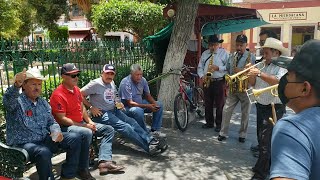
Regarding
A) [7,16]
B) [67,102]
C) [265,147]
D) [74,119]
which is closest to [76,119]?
[74,119]

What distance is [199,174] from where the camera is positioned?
4.55m

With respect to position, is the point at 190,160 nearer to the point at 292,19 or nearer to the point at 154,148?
the point at 154,148

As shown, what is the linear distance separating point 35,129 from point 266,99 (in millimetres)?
2927

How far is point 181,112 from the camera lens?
21.6ft

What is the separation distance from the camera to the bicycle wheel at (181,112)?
6395 mm

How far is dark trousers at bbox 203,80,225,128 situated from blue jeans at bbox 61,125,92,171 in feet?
10.3

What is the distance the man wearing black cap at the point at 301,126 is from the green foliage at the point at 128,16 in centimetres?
1106

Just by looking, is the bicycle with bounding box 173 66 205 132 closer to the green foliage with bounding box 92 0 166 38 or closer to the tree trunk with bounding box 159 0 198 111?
the tree trunk with bounding box 159 0 198 111

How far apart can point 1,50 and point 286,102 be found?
3704 mm

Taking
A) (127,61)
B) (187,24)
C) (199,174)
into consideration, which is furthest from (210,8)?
(199,174)

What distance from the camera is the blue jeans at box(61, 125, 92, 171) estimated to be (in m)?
3.99

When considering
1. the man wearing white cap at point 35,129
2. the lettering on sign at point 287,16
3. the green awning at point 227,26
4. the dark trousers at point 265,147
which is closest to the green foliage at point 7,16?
the green awning at point 227,26

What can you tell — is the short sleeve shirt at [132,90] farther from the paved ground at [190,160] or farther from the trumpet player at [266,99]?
the trumpet player at [266,99]

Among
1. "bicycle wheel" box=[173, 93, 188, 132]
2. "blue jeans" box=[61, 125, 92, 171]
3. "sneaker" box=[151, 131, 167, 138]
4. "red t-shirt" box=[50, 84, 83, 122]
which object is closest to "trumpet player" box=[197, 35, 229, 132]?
"bicycle wheel" box=[173, 93, 188, 132]
